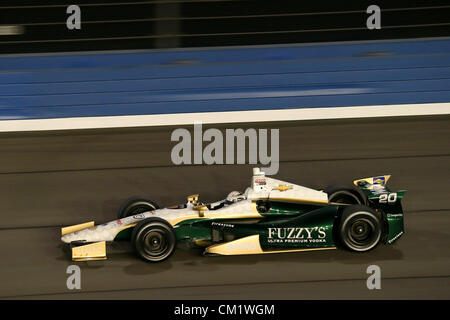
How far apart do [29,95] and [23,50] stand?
775 mm

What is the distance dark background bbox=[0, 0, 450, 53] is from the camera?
34.5 feet

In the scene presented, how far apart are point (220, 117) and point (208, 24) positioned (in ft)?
5.16

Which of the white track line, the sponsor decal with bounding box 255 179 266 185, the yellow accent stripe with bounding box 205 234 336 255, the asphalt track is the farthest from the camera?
the white track line

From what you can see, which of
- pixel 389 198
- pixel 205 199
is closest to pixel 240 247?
pixel 389 198

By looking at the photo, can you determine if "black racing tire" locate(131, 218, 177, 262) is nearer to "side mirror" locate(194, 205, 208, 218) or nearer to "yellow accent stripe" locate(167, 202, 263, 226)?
"yellow accent stripe" locate(167, 202, 263, 226)

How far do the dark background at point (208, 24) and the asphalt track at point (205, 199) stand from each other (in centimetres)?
163

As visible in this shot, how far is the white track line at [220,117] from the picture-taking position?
32.2ft

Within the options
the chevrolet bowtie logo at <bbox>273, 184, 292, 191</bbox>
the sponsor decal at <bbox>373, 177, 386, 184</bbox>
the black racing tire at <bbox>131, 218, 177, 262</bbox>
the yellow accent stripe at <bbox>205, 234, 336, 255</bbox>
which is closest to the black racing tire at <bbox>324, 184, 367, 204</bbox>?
the sponsor decal at <bbox>373, 177, 386, 184</bbox>

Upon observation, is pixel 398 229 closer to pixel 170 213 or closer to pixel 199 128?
pixel 170 213

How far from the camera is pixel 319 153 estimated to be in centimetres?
860

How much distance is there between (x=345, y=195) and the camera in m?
6.29

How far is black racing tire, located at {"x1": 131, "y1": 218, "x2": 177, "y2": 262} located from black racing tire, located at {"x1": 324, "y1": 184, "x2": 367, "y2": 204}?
151cm

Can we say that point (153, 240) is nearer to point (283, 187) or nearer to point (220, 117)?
point (283, 187)

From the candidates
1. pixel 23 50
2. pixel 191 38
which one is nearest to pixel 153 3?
pixel 191 38
